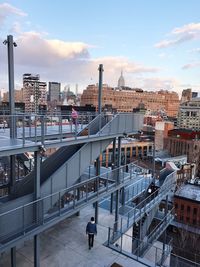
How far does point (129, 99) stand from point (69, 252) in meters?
136

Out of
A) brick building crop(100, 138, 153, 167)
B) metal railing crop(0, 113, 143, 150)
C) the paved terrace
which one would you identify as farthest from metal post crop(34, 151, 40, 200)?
brick building crop(100, 138, 153, 167)

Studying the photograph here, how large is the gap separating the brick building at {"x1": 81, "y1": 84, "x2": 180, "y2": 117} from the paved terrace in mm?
84682

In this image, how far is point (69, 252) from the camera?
1119 cm

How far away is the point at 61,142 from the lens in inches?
359

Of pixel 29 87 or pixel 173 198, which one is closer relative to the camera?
pixel 173 198

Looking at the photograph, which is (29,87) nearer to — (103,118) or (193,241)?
(193,241)

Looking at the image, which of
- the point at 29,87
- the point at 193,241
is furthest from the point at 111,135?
the point at 29,87

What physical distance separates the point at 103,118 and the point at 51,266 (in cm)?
699

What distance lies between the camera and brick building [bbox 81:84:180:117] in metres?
115

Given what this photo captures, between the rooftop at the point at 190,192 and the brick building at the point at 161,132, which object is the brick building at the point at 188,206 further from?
the brick building at the point at 161,132

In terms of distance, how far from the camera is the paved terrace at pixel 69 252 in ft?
34.4

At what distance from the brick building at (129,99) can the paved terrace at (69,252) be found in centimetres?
8468

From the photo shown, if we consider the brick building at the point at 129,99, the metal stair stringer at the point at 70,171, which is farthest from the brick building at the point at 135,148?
the metal stair stringer at the point at 70,171

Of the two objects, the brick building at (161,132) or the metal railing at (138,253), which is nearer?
the metal railing at (138,253)
